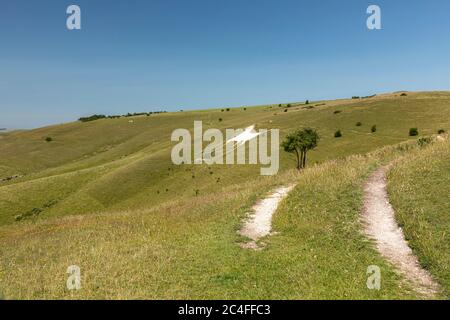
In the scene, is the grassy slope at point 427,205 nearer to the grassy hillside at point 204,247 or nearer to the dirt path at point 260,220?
the grassy hillside at point 204,247

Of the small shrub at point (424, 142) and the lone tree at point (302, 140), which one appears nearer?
the small shrub at point (424, 142)

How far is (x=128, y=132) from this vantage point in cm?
12650

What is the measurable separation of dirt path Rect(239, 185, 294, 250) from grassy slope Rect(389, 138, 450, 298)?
24.4 feet

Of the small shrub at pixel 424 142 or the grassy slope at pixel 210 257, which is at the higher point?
the small shrub at pixel 424 142

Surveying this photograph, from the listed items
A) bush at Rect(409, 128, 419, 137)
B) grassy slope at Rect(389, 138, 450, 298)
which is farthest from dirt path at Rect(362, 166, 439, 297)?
bush at Rect(409, 128, 419, 137)

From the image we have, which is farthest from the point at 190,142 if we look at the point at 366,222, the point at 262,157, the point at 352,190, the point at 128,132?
the point at 366,222

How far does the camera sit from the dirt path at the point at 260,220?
1908 cm

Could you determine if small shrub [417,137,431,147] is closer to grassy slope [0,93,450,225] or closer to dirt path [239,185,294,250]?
grassy slope [0,93,450,225]

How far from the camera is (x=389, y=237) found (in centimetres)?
1758

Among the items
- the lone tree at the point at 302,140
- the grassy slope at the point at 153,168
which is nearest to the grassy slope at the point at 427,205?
the lone tree at the point at 302,140

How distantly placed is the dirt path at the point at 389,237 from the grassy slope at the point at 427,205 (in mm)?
360

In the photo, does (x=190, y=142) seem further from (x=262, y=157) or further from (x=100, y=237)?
(x=100, y=237)

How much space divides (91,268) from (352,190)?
18.5 m

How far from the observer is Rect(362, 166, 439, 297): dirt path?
43.5 ft
